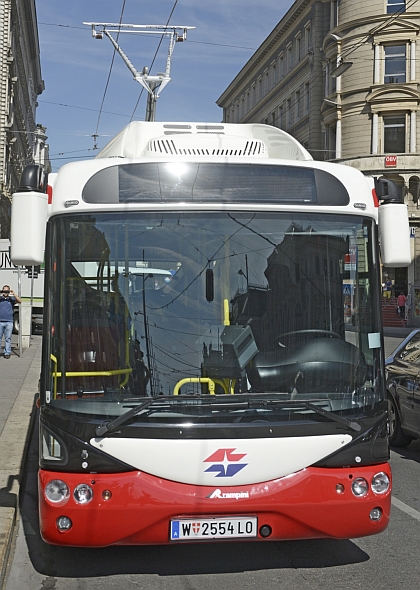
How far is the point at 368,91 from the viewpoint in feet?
165

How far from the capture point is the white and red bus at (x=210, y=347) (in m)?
4.75

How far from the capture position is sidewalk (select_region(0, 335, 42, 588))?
592 centimetres

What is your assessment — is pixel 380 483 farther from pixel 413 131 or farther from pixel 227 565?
pixel 413 131

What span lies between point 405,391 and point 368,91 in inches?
1715

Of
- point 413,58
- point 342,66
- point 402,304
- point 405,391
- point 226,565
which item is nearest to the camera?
point 226,565

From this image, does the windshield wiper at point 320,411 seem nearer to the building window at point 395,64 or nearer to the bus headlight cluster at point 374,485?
the bus headlight cluster at point 374,485

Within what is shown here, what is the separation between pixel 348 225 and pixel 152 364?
5.07ft

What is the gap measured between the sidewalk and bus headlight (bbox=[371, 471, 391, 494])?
2252 mm

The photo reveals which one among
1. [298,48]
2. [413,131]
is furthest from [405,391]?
[298,48]

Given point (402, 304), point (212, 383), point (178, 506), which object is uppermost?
point (402, 304)

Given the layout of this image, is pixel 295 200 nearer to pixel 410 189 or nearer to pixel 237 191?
pixel 237 191

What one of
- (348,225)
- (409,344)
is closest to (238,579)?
(348,225)

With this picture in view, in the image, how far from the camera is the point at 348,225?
17.6 feet

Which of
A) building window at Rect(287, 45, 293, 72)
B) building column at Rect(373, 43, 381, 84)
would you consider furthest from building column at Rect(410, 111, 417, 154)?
building window at Rect(287, 45, 293, 72)
